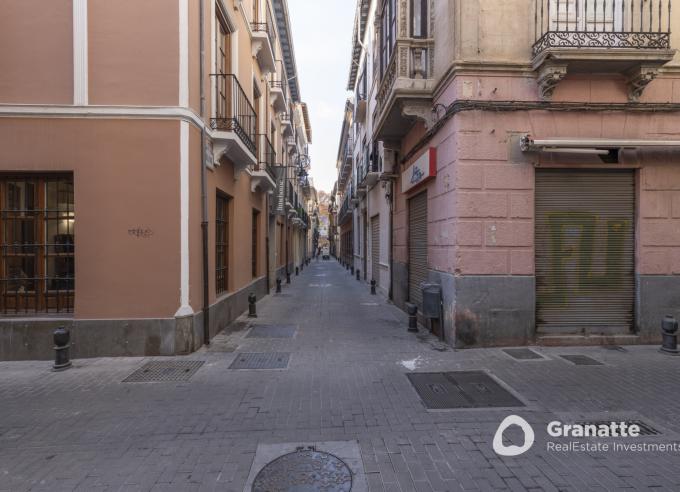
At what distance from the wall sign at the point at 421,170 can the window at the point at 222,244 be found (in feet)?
16.5

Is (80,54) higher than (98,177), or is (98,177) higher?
(80,54)

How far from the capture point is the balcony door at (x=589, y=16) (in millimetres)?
7426

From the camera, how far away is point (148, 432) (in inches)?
163

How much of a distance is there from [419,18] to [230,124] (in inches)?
203

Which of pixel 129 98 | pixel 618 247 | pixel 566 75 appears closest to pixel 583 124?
pixel 566 75

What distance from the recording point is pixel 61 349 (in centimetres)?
624

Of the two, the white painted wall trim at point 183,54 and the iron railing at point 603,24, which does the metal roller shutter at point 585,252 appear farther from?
the white painted wall trim at point 183,54

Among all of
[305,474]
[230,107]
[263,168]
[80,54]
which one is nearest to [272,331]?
[230,107]

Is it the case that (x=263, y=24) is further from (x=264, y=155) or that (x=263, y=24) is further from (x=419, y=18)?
(x=419, y=18)

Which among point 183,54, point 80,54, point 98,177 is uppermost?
point 183,54

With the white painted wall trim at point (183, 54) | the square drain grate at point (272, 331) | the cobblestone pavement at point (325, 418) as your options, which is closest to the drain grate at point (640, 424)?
the cobblestone pavement at point (325, 418)

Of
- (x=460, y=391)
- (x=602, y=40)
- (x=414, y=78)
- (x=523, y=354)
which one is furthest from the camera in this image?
(x=414, y=78)

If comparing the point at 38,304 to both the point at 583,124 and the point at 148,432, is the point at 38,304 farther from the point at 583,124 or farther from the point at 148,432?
the point at 583,124

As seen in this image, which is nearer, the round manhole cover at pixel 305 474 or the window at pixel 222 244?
the round manhole cover at pixel 305 474
